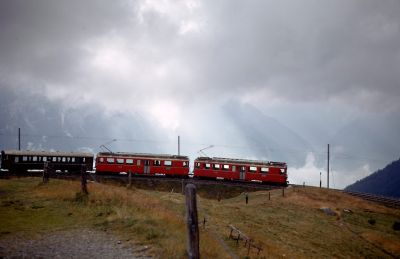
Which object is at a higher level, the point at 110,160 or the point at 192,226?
the point at 110,160

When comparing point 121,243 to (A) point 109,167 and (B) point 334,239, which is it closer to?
(B) point 334,239

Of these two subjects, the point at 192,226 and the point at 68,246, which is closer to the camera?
the point at 192,226

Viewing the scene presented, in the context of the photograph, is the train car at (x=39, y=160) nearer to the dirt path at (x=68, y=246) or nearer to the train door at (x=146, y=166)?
the train door at (x=146, y=166)

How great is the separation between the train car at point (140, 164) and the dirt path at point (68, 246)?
36.0 meters

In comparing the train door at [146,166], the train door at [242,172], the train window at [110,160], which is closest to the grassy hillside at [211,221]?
the train door at [242,172]

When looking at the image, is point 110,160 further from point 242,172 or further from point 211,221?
point 211,221

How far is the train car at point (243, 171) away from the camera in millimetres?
48438

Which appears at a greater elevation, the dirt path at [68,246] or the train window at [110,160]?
the train window at [110,160]

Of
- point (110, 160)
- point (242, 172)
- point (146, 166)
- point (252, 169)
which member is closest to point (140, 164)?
point (146, 166)

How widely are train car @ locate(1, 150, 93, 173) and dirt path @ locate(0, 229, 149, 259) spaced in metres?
32.1

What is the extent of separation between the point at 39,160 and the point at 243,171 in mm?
31148

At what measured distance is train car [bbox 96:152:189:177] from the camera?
4816cm

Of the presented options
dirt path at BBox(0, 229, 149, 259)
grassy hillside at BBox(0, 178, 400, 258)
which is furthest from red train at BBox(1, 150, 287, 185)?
dirt path at BBox(0, 229, 149, 259)

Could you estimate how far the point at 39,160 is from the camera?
45.3 meters
